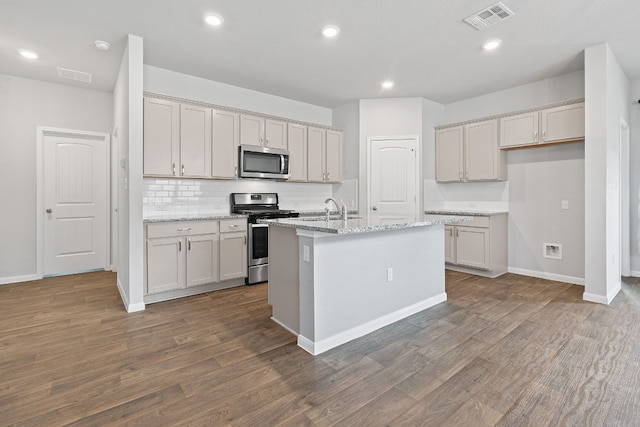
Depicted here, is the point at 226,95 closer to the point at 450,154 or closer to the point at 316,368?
the point at 450,154

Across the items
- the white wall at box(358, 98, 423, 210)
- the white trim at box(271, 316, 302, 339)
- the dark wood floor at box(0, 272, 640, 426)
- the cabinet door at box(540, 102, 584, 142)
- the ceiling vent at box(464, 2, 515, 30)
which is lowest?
the dark wood floor at box(0, 272, 640, 426)

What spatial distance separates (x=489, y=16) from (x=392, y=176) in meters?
2.61

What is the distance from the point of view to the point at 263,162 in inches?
178

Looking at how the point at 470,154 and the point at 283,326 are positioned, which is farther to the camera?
the point at 470,154

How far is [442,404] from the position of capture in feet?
5.76

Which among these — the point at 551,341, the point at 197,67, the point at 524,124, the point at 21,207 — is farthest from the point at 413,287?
the point at 21,207

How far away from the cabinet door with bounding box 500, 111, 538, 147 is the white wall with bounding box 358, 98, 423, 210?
3.79 ft

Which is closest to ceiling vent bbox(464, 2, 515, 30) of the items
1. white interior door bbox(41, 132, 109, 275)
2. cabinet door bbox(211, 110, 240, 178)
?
cabinet door bbox(211, 110, 240, 178)

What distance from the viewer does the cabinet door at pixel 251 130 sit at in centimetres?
434

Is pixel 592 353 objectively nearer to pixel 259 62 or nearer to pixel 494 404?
pixel 494 404

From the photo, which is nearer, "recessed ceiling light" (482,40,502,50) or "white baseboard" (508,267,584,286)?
"recessed ceiling light" (482,40,502,50)

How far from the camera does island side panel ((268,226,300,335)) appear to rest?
→ 2.55 m

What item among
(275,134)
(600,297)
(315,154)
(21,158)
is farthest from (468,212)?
(21,158)

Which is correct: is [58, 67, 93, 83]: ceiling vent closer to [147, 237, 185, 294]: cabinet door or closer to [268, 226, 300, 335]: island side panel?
[147, 237, 185, 294]: cabinet door
